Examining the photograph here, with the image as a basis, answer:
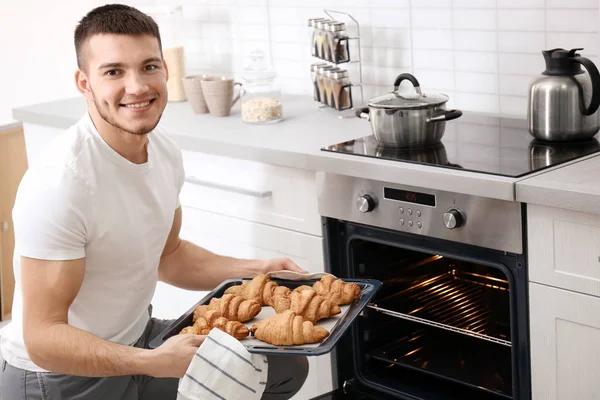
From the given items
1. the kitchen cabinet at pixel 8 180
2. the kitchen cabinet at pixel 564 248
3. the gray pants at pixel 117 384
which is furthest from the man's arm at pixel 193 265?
the kitchen cabinet at pixel 8 180

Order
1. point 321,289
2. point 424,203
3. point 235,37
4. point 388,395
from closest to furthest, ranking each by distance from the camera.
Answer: point 321,289, point 424,203, point 388,395, point 235,37

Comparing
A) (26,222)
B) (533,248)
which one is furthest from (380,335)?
(26,222)

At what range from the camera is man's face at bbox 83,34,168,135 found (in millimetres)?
2023

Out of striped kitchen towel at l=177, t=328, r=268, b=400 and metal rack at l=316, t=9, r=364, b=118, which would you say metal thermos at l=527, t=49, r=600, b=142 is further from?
striped kitchen towel at l=177, t=328, r=268, b=400

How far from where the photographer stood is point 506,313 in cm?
253

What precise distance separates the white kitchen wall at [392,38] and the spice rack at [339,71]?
34 mm

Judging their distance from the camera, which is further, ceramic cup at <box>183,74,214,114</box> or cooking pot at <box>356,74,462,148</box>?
ceramic cup at <box>183,74,214,114</box>

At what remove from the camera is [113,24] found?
203cm

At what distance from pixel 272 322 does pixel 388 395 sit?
0.78 m

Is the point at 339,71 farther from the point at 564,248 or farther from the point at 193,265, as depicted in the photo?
the point at 564,248

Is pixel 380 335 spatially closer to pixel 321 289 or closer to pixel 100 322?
pixel 321 289

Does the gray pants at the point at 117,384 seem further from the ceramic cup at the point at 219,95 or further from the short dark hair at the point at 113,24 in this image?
the ceramic cup at the point at 219,95

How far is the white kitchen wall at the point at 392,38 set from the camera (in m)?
2.66

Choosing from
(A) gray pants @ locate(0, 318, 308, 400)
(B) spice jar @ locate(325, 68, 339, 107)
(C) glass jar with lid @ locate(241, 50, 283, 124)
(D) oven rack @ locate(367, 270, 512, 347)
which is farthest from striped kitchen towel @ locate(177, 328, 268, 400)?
(B) spice jar @ locate(325, 68, 339, 107)
